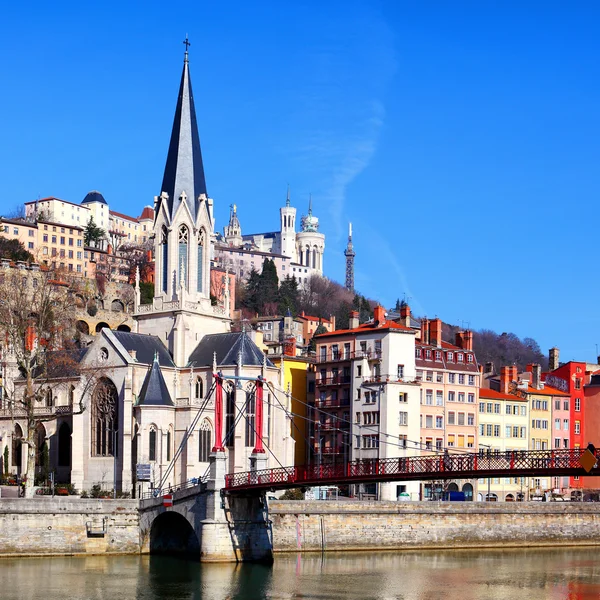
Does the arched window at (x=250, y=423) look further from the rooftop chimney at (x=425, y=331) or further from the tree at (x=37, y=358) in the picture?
the rooftop chimney at (x=425, y=331)

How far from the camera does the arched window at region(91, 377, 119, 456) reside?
227 ft

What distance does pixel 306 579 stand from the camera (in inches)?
1960

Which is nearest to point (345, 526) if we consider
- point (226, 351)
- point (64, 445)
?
point (226, 351)

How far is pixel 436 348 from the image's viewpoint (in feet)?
264

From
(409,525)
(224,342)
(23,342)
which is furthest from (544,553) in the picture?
(23,342)

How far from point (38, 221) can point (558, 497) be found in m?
79.0

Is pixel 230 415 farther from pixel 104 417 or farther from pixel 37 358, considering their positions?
pixel 37 358

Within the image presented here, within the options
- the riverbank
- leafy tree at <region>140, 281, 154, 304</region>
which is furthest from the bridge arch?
leafy tree at <region>140, 281, 154, 304</region>

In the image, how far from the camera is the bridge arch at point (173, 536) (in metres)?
56.3

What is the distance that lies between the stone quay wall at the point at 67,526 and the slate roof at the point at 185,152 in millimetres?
27565

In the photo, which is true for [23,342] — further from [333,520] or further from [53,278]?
[333,520]

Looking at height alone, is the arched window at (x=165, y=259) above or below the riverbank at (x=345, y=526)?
above

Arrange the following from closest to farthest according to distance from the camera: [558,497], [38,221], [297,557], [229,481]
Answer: [229,481] → [297,557] → [558,497] → [38,221]

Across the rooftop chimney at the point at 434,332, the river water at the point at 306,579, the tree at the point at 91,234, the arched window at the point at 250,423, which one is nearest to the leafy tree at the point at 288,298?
the tree at the point at 91,234
